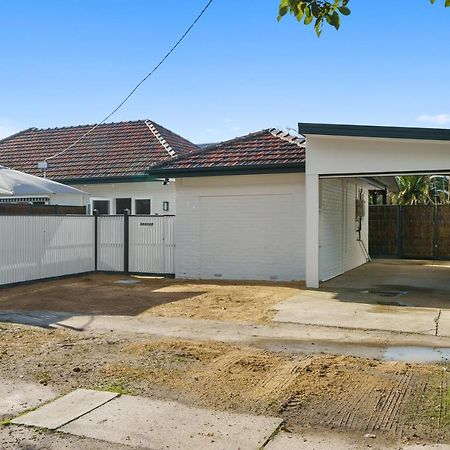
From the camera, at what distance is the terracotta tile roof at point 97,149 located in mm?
20769

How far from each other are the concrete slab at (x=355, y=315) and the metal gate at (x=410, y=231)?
12.5 meters

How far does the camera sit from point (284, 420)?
16.6 feet

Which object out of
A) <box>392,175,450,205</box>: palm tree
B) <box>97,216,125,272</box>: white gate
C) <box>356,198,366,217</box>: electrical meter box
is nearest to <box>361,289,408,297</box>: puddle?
<box>356,198,366,217</box>: electrical meter box

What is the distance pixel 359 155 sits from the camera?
1315cm

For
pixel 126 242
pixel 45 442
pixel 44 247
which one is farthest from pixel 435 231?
pixel 45 442

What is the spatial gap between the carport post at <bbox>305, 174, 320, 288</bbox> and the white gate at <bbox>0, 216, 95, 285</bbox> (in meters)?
6.74

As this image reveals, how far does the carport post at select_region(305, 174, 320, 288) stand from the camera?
1359cm

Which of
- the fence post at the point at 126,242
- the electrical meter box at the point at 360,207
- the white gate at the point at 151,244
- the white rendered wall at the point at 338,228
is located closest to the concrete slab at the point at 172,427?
the white rendered wall at the point at 338,228

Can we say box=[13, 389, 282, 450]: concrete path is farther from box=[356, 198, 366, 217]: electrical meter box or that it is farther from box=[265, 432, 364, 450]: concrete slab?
→ box=[356, 198, 366, 217]: electrical meter box

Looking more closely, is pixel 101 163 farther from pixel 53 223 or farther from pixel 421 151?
pixel 421 151

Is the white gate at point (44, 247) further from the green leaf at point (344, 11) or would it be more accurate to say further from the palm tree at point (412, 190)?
the palm tree at point (412, 190)

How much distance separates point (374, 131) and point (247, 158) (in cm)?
379

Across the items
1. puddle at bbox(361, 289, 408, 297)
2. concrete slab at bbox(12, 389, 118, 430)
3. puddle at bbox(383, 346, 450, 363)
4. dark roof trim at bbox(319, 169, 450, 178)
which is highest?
dark roof trim at bbox(319, 169, 450, 178)

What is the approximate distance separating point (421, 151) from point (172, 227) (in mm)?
7124
